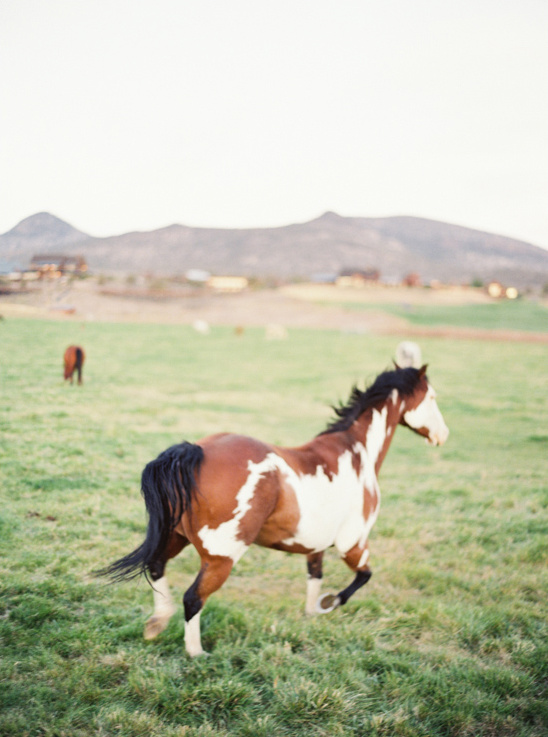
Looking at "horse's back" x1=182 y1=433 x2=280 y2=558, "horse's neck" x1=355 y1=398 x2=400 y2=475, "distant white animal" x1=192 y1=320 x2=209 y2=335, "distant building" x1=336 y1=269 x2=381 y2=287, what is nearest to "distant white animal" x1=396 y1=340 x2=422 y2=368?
"distant white animal" x1=192 y1=320 x2=209 y2=335

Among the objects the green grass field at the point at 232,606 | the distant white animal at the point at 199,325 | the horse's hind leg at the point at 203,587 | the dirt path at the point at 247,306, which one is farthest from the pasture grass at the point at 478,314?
the horse's hind leg at the point at 203,587

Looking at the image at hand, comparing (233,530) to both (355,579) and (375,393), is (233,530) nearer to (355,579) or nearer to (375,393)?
(355,579)

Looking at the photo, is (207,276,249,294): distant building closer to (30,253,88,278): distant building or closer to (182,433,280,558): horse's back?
(30,253,88,278): distant building

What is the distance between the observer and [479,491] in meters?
6.92

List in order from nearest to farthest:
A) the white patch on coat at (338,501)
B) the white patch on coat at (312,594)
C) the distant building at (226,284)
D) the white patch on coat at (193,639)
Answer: the white patch on coat at (193,639)
the white patch on coat at (338,501)
the white patch on coat at (312,594)
the distant building at (226,284)

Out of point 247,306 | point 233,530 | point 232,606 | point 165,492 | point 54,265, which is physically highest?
point 247,306

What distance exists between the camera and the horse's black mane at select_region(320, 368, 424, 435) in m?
3.92

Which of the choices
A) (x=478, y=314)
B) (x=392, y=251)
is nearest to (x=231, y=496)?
(x=478, y=314)

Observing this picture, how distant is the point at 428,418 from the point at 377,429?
28.7 inches

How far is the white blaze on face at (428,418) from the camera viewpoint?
4.28 metres

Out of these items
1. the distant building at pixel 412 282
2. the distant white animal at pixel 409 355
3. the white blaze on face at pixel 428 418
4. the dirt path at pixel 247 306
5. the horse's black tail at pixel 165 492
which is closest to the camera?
the horse's black tail at pixel 165 492

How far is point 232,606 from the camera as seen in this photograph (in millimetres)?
3590

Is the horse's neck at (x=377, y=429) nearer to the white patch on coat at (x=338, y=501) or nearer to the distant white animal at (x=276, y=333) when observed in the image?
the white patch on coat at (x=338, y=501)

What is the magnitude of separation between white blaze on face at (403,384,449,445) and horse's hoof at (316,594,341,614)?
1.70 m
